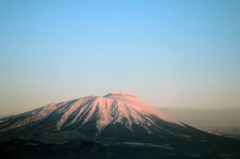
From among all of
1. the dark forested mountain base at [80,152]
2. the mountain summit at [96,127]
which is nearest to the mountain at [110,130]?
the mountain summit at [96,127]

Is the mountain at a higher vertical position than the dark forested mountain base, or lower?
higher

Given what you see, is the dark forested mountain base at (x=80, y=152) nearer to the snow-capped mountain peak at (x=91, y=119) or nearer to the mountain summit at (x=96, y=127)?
the mountain summit at (x=96, y=127)

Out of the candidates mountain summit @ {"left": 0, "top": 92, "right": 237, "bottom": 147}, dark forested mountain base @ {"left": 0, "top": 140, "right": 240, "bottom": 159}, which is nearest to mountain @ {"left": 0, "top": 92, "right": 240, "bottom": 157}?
mountain summit @ {"left": 0, "top": 92, "right": 237, "bottom": 147}

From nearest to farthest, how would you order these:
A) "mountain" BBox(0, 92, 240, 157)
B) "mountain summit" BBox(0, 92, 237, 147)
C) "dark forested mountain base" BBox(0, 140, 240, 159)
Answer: "dark forested mountain base" BBox(0, 140, 240, 159), "mountain" BBox(0, 92, 240, 157), "mountain summit" BBox(0, 92, 237, 147)

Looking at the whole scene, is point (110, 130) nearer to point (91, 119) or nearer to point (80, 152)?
point (91, 119)

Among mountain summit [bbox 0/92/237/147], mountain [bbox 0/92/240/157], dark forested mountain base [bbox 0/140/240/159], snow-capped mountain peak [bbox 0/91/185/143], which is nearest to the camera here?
dark forested mountain base [bbox 0/140/240/159]

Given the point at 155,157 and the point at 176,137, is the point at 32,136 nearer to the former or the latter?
the point at 155,157

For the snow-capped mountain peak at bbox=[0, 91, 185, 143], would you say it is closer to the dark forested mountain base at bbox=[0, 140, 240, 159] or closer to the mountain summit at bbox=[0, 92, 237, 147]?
the mountain summit at bbox=[0, 92, 237, 147]

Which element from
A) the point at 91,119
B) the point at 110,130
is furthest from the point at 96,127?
the point at 91,119
